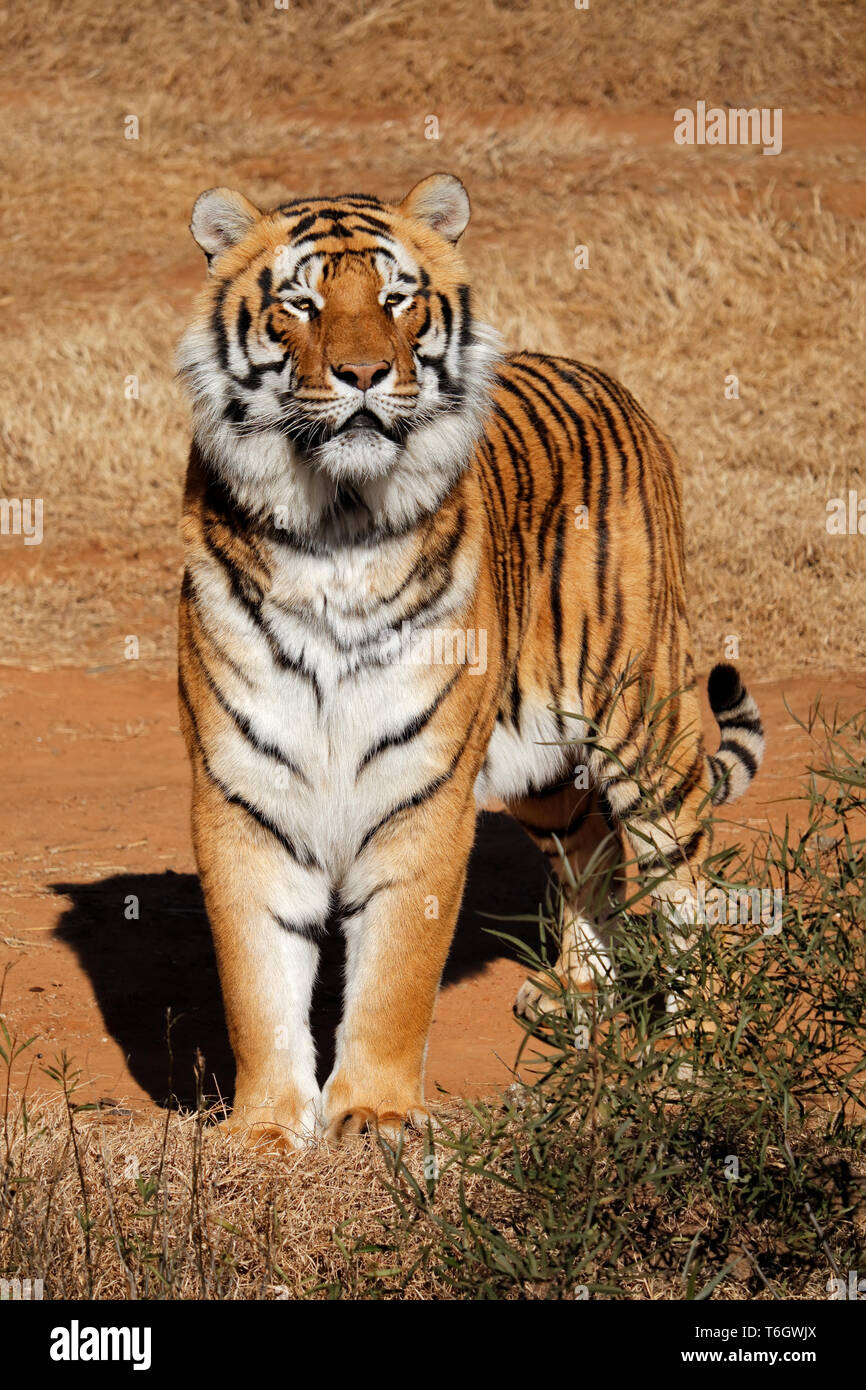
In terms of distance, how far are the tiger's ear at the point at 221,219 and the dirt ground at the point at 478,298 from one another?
1572mm

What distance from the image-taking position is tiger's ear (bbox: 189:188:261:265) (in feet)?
10.9

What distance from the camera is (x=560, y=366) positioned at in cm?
462

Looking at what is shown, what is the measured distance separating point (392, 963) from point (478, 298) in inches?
163

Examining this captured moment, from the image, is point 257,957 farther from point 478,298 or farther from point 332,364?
point 478,298

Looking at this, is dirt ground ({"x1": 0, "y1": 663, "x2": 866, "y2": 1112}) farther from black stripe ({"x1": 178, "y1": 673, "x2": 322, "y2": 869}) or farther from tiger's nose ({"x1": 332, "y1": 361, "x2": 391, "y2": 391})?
tiger's nose ({"x1": 332, "y1": 361, "x2": 391, "y2": 391})

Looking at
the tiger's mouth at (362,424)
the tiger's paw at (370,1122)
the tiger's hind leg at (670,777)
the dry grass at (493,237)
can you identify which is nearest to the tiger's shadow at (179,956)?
the tiger's hind leg at (670,777)

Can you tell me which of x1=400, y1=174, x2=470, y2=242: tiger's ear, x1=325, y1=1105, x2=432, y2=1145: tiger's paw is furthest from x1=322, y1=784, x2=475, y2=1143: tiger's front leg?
x1=400, y1=174, x2=470, y2=242: tiger's ear

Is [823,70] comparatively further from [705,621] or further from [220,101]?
[705,621]

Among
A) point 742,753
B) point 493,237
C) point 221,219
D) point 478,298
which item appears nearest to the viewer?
point 221,219

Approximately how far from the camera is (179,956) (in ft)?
15.7

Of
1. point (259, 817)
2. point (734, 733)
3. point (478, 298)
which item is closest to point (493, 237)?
point (478, 298)

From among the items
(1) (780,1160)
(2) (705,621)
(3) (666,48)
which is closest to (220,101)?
(3) (666,48)

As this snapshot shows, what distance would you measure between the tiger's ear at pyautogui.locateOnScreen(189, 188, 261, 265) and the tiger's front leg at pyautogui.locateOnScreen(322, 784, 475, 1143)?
121 cm

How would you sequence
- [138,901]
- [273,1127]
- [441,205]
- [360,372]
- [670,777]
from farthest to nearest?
1. [138,901]
2. [670,777]
3. [441,205]
4. [273,1127]
5. [360,372]
